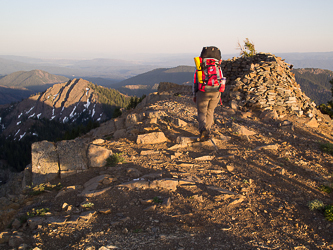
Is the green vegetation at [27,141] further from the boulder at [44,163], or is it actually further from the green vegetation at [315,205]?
the green vegetation at [315,205]

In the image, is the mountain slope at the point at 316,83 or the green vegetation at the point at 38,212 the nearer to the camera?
the green vegetation at the point at 38,212

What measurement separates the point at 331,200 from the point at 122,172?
259 inches

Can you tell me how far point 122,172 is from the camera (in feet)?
24.8

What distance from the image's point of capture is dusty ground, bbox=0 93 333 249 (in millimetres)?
4441

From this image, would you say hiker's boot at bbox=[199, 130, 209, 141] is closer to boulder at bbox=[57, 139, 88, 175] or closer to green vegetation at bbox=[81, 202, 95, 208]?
boulder at bbox=[57, 139, 88, 175]

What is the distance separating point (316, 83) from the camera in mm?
169875

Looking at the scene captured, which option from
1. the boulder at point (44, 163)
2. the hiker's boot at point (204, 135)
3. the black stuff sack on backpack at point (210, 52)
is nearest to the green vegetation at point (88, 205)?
the boulder at point (44, 163)

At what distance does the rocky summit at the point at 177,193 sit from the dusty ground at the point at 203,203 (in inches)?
1.1

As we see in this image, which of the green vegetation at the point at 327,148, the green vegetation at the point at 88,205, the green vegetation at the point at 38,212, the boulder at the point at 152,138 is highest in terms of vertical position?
the boulder at the point at 152,138

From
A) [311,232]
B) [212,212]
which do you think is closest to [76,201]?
[212,212]

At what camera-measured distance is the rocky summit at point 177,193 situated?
4531 millimetres

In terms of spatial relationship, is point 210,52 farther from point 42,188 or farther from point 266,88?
point 266,88

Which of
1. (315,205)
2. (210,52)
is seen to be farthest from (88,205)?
(210,52)

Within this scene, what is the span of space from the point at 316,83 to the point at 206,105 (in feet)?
658
